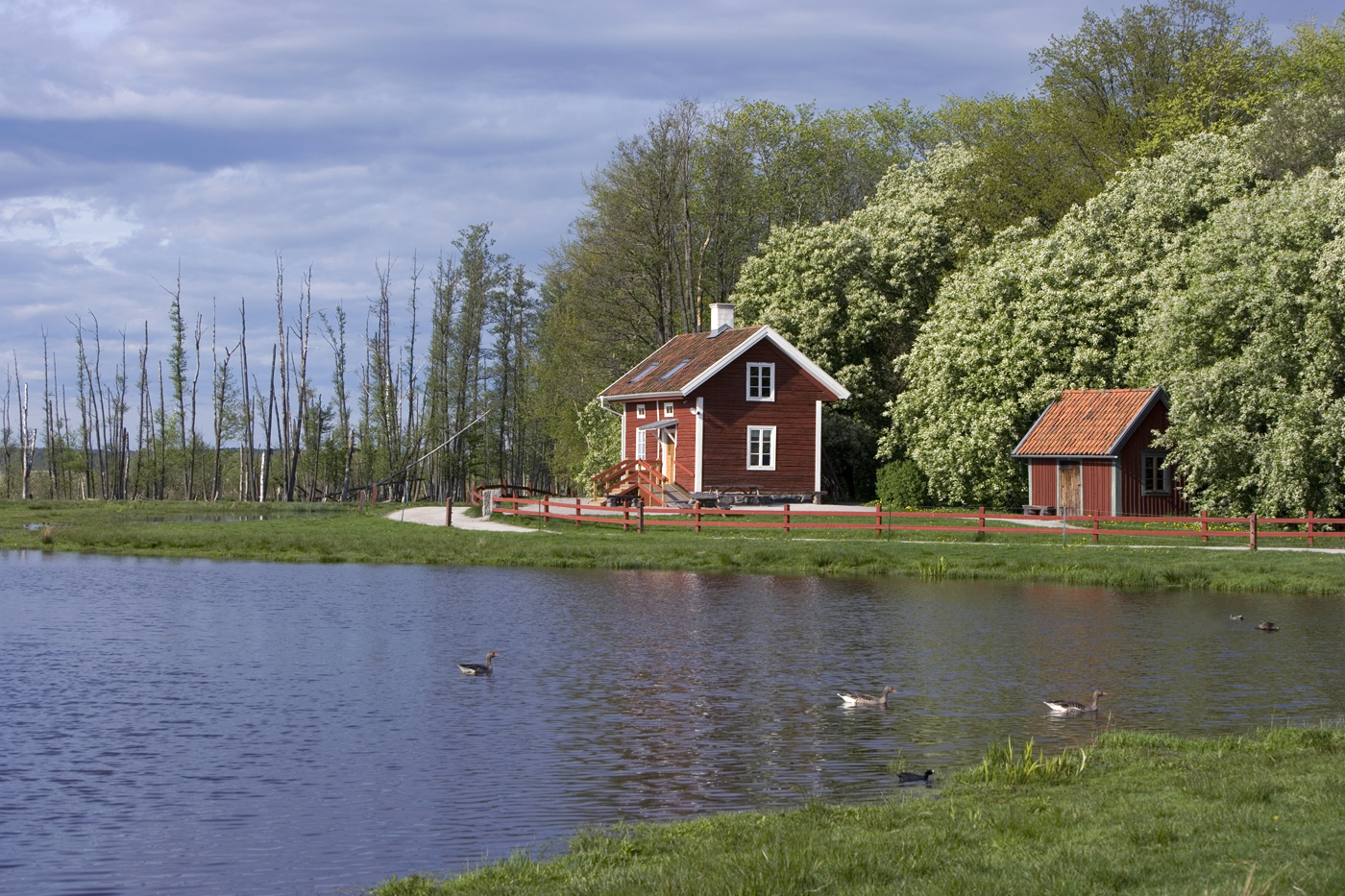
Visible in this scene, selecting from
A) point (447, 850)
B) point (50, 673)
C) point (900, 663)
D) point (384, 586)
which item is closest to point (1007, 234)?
point (384, 586)

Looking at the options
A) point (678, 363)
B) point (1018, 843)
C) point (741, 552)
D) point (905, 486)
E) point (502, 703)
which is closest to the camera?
point (1018, 843)

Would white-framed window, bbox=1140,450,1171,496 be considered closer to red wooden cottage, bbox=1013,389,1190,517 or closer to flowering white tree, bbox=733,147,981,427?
red wooden cottage, bbox=1013,389,1190,517

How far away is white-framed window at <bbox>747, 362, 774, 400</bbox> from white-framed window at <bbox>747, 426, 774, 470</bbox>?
1.24m

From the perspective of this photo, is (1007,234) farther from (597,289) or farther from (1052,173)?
(597,289)

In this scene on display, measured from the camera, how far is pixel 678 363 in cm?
5284

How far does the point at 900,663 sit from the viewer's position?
19719mm

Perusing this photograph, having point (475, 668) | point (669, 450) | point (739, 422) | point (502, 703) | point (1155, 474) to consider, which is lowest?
point (502, 703)

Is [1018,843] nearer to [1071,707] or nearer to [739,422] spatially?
[1071,707]

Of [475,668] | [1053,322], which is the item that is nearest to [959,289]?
[1053,322]

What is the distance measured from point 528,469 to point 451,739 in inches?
2967

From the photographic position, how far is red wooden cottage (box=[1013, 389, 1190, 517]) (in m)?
42.2

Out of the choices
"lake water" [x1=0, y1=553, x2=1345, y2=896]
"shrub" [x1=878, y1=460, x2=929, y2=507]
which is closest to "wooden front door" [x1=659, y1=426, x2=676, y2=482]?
"shrub" [x1=878, y1=460, x2=929, y2=507]

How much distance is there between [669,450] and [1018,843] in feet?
140

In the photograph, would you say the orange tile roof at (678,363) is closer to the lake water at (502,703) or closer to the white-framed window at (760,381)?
the white-framed window at (760,381)
